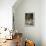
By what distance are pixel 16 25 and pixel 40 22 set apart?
1.13 meters

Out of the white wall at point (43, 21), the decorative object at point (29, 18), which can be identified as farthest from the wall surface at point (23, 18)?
the white wall at point (43, 21)

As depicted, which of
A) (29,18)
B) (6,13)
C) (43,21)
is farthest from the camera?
(29,18)

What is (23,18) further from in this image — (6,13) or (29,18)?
(6,13)

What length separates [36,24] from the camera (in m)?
5.77

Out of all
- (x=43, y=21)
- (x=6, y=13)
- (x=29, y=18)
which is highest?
(x=6, y=13)

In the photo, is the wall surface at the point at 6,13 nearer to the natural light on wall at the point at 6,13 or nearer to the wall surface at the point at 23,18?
the natural light on wall at the point at 6,13

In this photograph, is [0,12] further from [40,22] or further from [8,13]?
[40,22]

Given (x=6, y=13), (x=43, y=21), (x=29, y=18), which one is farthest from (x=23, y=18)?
(x=6, y=13)

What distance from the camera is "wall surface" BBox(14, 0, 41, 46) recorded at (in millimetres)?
5749

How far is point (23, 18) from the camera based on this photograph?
580 cm

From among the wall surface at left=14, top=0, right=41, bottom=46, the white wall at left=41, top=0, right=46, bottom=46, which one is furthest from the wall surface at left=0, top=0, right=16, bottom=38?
the white wall at left=41, top=0, right=46, bottom=46

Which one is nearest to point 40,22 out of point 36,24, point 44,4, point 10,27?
point 36,24

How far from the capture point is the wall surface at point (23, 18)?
575 cm

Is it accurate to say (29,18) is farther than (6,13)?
Yes
